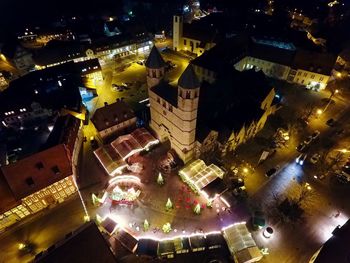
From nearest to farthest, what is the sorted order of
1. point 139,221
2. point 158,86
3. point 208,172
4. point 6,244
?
point 6,244 < point 139,221 < point 208,172 < point 158,86

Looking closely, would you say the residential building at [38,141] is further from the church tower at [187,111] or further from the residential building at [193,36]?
the residential building at [193,36]

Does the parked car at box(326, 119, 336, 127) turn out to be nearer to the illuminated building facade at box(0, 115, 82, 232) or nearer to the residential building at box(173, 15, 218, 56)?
the residential building at box(173, 15, 218, 56)

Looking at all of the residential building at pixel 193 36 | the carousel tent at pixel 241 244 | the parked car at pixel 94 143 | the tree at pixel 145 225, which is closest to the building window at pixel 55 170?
the parked car at pixel 94 143

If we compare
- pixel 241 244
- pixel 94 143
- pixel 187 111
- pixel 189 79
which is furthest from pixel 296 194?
pixel 94 143

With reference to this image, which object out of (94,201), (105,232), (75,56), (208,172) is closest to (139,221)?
(105,232)

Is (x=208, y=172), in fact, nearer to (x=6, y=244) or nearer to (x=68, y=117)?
(x=68, y=117)
